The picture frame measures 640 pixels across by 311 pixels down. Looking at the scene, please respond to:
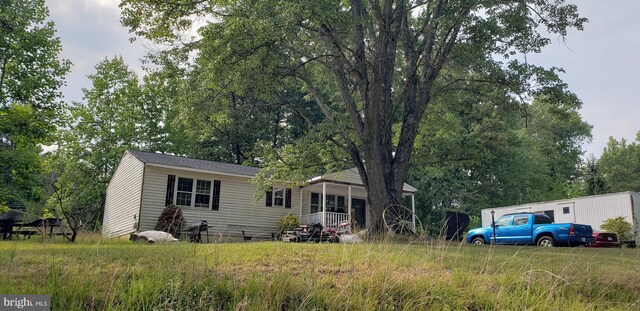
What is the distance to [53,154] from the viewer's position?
2761cm

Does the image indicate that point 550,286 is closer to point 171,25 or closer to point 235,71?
point 235,71

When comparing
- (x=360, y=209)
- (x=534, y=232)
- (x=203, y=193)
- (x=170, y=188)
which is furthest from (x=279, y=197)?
(x=534, y=232)

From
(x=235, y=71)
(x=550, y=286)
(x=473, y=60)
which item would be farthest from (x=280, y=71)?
(x=550, y=286)

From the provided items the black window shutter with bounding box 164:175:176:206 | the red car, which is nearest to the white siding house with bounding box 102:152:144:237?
the black window shutter with bounding box 164:175:176:206

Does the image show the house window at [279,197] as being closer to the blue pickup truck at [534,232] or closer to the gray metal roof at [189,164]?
the gray metal roof at [189,164]

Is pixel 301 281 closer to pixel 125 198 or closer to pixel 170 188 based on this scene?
Result: pixel 170 188

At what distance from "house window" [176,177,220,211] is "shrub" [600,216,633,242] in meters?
16.6

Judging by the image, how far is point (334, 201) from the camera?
22.9 meters

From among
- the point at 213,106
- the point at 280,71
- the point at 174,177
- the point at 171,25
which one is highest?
the point at 171,25

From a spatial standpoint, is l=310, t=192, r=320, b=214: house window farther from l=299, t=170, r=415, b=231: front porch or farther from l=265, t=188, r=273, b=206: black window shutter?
l=265, t=188, r=273, b=206: black window shutter

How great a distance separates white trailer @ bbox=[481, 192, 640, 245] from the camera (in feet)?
60.5

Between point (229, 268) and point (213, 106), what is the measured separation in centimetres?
856

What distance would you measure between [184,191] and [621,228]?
18216mm

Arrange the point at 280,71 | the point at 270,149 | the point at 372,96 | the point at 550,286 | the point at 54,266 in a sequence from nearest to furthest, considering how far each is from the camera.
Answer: the point at 54,266
the point at 550,286
the point at 372,96
the point at 280,71
the point at 270,149
